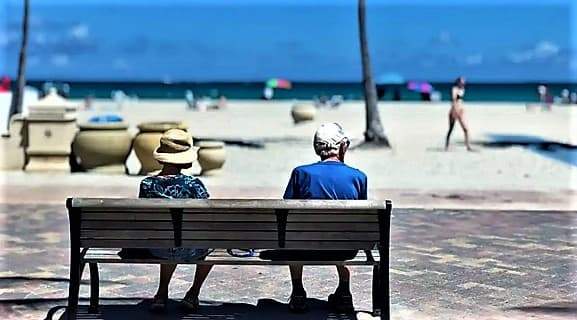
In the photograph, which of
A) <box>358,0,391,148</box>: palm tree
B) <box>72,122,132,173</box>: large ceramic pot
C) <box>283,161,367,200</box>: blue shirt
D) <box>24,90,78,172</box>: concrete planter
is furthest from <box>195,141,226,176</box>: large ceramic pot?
<box>283,161,367,200</box>: blue shirt

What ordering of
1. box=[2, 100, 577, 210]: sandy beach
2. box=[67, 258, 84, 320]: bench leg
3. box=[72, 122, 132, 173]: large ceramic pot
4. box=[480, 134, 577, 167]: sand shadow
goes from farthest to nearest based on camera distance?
box=[480, 134, 577, 167]: sand shadow
box=[72, 122, 132, 173]: large ceramic pot
box=[2, 100, 577, 210]: sandy beach
box=[67, 258, 84, 320]: bench leg

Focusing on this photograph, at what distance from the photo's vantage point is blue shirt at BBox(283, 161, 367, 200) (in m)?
5.40

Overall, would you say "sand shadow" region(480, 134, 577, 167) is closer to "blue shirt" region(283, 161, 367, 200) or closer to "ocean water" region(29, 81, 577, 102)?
"blue shirt" region(283, 161, 367, 200)

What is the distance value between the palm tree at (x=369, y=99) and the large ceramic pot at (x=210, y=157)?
263 inches

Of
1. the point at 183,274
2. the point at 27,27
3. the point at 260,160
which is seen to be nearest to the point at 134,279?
the point at 183,274

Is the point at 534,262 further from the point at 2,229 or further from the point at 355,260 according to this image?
the point at 2,229

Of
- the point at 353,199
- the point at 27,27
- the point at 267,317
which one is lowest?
the point at 267,317

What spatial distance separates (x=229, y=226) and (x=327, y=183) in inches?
25.6

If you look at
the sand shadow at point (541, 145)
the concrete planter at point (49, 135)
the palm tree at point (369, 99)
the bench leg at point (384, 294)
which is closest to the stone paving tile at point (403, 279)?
the bench leg at point (384, 294)

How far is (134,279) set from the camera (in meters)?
6.79

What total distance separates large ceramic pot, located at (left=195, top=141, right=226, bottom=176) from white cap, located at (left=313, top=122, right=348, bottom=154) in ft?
28.6

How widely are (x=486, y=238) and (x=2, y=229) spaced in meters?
4.59

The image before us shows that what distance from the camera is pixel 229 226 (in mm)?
5141

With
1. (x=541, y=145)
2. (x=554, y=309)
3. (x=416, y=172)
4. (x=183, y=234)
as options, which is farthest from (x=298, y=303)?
(x=541, y=145)
